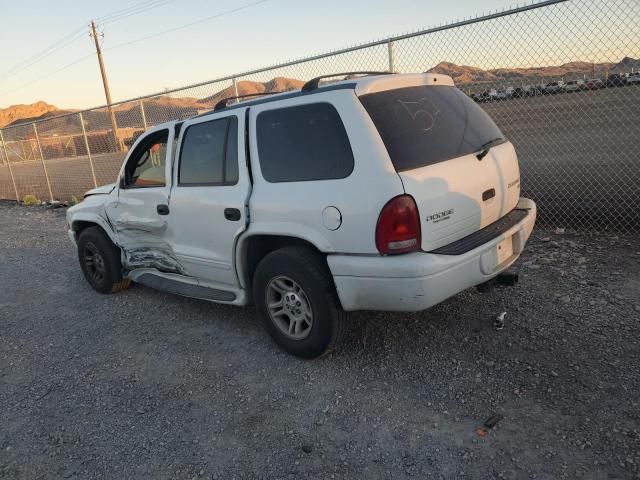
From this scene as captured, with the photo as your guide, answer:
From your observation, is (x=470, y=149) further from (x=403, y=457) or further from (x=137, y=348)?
(x=137, y=348)

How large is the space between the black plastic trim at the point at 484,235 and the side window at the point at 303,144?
31.4 inches

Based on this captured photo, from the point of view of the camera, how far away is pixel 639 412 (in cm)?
266

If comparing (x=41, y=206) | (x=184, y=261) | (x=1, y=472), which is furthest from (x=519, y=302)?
(x=41, y=206)

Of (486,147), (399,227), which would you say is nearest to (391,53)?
(486,147)

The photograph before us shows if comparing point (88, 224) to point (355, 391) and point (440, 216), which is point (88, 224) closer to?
point (355, 391)

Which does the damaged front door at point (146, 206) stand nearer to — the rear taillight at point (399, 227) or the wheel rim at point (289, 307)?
the wheel rim at point (289, 307)

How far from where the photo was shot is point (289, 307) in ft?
11.8

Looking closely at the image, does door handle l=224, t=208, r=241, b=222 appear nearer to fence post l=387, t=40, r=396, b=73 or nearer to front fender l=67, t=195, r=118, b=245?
front fender l=67, t=195, r=118, b=245

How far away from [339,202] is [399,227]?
405 mm

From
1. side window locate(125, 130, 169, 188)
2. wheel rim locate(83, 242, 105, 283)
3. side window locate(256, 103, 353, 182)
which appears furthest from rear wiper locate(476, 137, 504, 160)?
wheel rim locate(83, 242, 105, 283)

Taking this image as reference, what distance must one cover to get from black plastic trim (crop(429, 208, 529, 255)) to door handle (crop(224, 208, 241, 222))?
1.46 metres

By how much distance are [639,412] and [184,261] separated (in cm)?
343

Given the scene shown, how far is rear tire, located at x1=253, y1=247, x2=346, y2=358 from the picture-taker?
3.29 meters

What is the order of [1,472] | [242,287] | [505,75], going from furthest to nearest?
1. [505,75]
2. [242,287]
3. [1,472]
